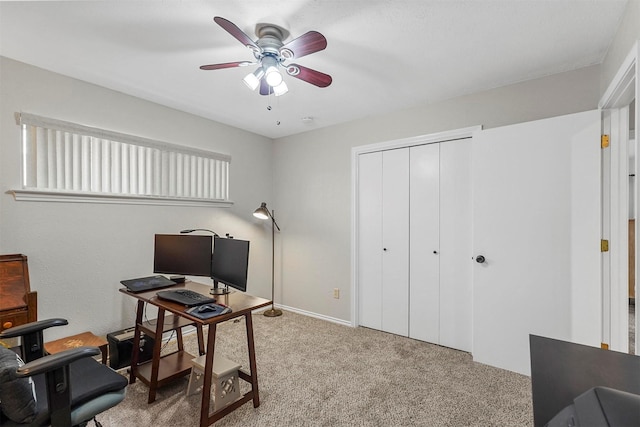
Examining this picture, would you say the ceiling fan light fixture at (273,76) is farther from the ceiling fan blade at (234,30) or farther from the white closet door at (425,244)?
the white closet door at (425,244)

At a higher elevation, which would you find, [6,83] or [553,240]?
[6,83]

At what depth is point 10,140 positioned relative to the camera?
215cm

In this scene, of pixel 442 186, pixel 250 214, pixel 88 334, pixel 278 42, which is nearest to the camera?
pixel 278 42

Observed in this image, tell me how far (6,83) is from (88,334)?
1986 millimetres

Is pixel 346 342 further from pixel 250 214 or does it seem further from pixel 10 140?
pixel 10 140

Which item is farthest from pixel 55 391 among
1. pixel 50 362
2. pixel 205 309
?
pixel 205 309

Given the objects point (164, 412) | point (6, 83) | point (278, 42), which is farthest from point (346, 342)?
point (6, 83)

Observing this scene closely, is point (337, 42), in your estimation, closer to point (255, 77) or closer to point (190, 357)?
point (255, 77)

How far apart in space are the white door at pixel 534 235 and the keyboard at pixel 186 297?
221 cm

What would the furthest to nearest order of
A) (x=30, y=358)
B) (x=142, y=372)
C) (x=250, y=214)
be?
(x=250, y=214)
(x=142, y=372)
(x=30, y=358)

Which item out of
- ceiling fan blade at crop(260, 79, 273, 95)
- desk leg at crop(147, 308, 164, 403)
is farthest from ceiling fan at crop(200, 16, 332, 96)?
desk leg at crop(147, 308, 164, 403)

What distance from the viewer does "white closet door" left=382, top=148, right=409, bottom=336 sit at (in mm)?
3156

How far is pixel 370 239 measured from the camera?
11.1 ft

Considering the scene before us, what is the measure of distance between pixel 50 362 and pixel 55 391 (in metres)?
0.14
